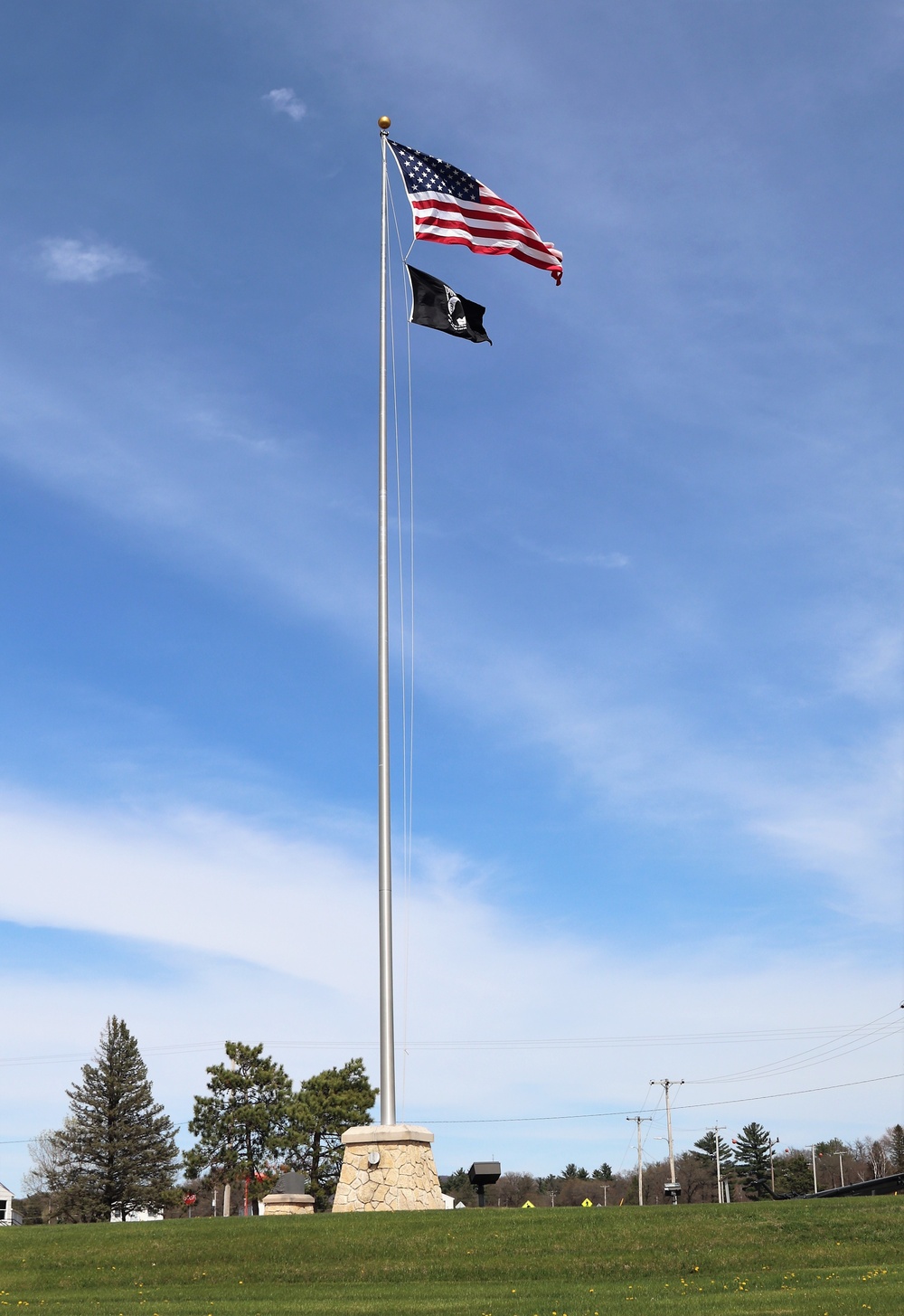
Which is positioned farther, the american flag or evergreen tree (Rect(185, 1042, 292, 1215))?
evergreen tree (Rect(185, 1042, 292, 1215))

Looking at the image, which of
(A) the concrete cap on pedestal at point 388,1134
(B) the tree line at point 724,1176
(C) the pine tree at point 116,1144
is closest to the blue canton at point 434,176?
(A) the concrete cap on pedestal at point 388,1134

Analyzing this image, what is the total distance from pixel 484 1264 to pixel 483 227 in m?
19.0

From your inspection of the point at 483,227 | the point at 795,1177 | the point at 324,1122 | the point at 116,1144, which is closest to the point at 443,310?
the point at 483,227

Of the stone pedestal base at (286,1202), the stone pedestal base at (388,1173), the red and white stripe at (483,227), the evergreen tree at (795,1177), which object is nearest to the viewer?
the stone pedestal base at (388,1173)

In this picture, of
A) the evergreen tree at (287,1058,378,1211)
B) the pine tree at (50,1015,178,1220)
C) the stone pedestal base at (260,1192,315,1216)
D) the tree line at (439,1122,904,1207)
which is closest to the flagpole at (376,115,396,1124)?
the stone pedestal base at (260,1192,315,1216)

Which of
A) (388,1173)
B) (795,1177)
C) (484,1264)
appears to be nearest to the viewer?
(484,1264)

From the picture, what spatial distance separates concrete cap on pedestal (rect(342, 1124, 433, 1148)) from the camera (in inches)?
798

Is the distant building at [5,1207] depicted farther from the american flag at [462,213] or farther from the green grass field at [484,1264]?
the american flag at [462,213]

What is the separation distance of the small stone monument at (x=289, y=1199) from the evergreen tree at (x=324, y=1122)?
23182mm

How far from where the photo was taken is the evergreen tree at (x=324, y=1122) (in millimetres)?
49812

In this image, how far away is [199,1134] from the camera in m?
50.0

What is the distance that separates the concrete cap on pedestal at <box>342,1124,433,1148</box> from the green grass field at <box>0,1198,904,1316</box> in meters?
1.55

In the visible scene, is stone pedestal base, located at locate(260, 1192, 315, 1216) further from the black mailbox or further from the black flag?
the black flag

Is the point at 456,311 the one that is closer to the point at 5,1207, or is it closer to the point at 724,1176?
the point at 5,1207
